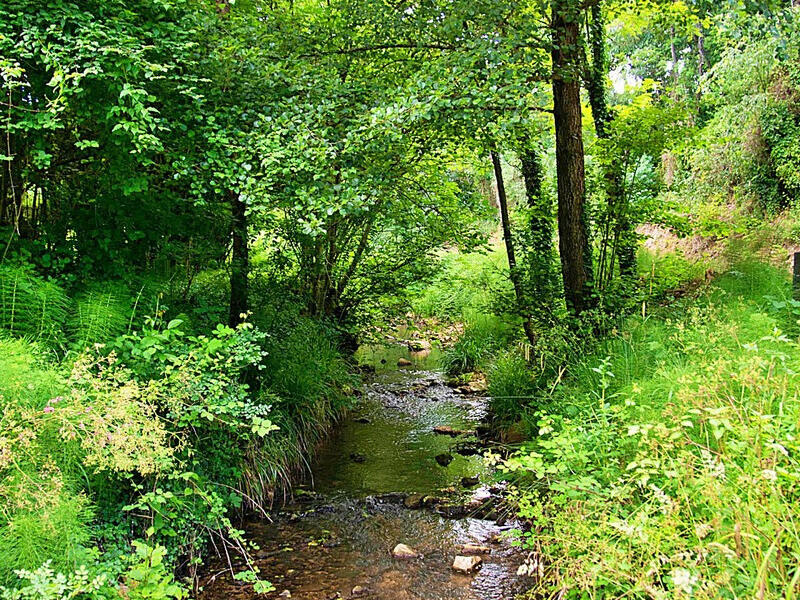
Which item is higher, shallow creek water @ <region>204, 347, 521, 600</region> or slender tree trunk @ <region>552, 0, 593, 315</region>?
slender tree trunk @ <region>552, 0, 593, 315</region>

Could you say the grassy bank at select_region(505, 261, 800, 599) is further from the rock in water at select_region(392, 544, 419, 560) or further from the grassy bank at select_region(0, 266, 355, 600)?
the grassy bank at select_region(0, 266, 355, 600)

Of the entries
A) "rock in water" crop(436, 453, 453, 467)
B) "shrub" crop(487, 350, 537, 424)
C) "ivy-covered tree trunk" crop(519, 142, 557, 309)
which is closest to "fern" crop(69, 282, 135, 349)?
"rock in water" crop(436, 453, 453, 467)

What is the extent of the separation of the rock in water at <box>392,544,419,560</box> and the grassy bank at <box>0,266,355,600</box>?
127 centimetres

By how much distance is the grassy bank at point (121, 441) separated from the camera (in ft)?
9.52

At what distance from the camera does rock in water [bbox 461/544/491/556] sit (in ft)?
15.3

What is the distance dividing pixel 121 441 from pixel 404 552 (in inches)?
103

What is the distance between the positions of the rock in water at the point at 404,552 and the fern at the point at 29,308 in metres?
3.10

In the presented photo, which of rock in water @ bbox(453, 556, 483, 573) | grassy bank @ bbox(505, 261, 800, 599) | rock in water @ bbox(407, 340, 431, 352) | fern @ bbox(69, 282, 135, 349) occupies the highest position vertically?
fern @ bbox(69, 282, 135, 349)

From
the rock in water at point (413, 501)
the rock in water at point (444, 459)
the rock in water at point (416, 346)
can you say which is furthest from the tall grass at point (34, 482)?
the rock in water at point (416, 346)

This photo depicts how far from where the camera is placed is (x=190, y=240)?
583 centimetres

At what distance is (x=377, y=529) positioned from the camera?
520 centimetres

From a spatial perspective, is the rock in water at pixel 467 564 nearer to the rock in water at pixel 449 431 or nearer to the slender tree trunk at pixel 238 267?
the rock in water at pixel 449 431

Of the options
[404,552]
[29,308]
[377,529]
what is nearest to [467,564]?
[404,552]

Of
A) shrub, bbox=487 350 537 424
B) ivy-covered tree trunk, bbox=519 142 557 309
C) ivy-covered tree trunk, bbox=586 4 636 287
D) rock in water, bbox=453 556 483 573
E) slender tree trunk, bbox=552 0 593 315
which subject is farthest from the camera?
ivy-covered tree trunk, bbox=519 142 557 309
